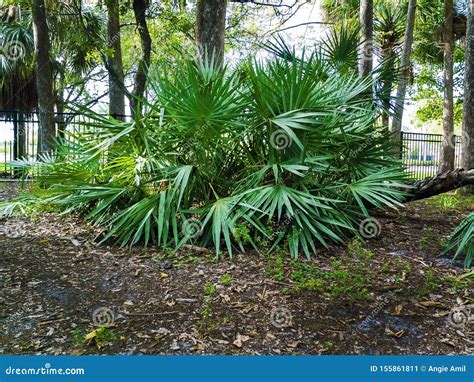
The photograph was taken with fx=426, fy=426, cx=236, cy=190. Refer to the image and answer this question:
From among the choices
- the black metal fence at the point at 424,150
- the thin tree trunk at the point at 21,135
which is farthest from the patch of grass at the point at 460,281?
the black metal fence at the point at 424,150

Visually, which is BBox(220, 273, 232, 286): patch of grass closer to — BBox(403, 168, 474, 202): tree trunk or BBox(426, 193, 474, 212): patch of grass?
BBox(403, 168, 474, 202): tree trunk

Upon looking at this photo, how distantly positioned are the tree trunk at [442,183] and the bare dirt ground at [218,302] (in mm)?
731

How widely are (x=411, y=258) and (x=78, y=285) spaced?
2992 mm

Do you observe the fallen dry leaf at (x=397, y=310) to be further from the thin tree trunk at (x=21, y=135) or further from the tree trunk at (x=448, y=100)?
the thin tree trunk at (x=21, y=135)

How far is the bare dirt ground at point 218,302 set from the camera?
8.45ft

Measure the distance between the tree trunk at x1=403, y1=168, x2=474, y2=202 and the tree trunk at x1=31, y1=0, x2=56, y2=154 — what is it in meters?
5.36

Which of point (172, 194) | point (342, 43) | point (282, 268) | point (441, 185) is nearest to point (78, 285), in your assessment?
point (172, 194)

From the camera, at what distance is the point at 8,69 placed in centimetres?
1144

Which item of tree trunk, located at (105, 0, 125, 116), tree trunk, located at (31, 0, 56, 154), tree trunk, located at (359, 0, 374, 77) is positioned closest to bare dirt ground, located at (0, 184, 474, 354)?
tree trunk, located at (31, 0, 56, 154)

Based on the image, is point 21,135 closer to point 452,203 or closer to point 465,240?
point 452,203

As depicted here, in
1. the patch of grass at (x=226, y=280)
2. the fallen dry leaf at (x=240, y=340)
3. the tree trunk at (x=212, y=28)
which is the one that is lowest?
the fallen dry leaf at (x=240, y=340)

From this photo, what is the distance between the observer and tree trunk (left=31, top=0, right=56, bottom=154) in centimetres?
669

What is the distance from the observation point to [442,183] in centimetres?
493

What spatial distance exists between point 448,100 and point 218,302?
9.88 m
